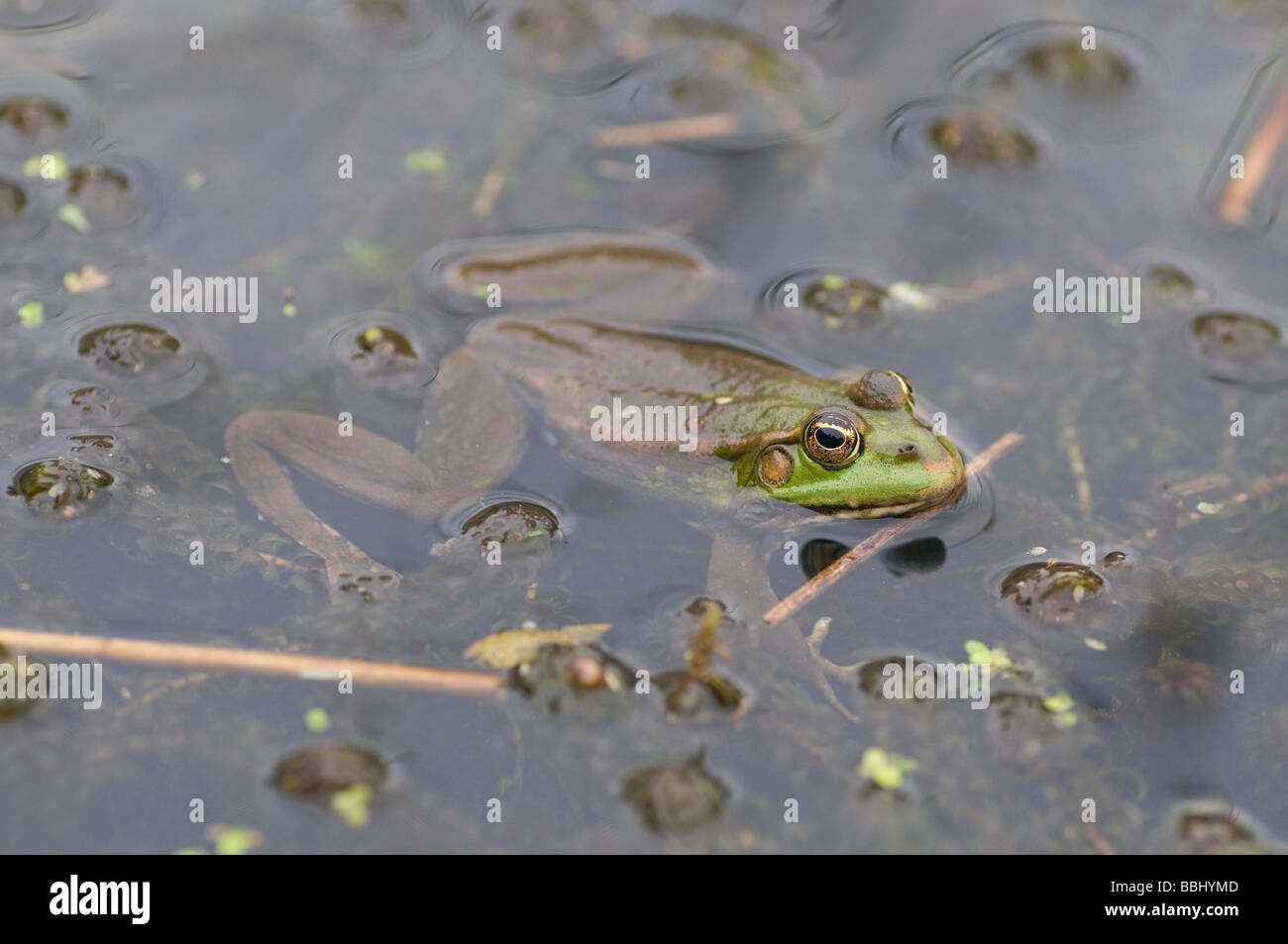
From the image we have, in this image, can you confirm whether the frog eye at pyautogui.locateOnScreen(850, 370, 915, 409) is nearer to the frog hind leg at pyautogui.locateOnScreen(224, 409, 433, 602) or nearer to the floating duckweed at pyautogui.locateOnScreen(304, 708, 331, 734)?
the frog hind leg at pyautogui.locateOnScreen(224, 409, 433, 602)

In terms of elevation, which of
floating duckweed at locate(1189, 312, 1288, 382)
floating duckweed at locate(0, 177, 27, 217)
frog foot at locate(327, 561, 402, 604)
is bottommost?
frog foot at locate(327, 561, 402, 604)

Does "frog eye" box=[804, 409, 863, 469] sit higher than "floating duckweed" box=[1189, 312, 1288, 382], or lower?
lower

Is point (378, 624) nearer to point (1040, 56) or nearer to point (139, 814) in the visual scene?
point (139, 814)

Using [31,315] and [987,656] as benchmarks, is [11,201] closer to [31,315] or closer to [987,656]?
[31,315]

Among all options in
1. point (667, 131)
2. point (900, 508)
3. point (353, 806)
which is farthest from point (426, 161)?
point (353, 806)

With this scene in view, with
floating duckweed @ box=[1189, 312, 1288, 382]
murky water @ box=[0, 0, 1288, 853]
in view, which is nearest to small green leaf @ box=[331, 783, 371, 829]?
murky water @ box=[0, 0, 1288, 853]

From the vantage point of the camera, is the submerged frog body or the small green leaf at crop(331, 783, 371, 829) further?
the submerged frog body
